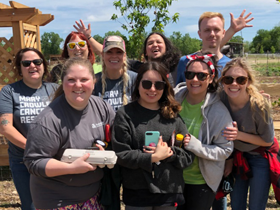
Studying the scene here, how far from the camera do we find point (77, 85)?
2203 mm

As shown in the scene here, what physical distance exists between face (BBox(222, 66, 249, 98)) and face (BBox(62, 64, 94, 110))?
132 centimetres

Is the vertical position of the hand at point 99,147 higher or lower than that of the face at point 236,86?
lower

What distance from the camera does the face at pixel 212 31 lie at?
12.0ft

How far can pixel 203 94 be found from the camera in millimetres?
2824

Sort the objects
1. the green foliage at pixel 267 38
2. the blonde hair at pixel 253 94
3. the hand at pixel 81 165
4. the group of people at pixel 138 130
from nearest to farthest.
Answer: the hand at pixel 81 165 < the group of people at pixel 138 130 < the blonde hair at pixel 253 94 < the green foliage at pixel 267 38

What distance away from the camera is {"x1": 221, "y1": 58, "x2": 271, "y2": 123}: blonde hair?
2.71 m

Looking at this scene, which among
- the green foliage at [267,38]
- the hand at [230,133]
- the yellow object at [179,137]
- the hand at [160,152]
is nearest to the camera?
the hand at [160,152]

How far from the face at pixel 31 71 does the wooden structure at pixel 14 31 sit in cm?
279

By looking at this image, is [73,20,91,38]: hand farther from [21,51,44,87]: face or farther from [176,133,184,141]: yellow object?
[176,133,184,141]: yellow object

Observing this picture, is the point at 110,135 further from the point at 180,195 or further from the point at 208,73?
the point at 208,73

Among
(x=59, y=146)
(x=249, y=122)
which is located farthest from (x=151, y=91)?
(x=249, y=122)

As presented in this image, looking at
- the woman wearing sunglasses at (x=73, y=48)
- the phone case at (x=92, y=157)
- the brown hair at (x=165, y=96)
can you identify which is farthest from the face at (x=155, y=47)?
the phone case at (x=92, y=157)

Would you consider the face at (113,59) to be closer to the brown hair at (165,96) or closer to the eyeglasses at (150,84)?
the brown hair at (165,96)

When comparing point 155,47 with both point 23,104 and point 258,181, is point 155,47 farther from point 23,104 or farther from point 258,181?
point 258,181
